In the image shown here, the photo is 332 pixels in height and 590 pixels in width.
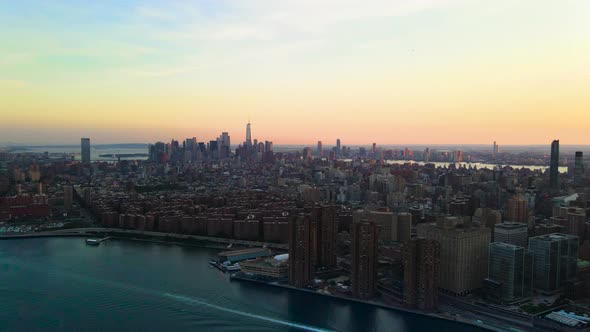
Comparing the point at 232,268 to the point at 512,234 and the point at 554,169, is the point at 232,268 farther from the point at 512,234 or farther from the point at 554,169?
the point at 554,169

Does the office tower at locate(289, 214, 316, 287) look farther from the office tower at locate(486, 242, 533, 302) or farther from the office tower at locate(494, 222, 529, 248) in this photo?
the office tower at locate(494, 222, 529, 248)

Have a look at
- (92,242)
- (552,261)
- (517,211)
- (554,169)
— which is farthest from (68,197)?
(554,169)

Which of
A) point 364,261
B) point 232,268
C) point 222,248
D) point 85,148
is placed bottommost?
point 222,248

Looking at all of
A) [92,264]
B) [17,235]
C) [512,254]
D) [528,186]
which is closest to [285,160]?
[528,186]

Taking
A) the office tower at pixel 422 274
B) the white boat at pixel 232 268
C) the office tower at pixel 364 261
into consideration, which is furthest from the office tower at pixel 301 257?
the office tower at pixel 422 274

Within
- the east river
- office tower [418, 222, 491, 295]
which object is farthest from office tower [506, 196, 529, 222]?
the east river
